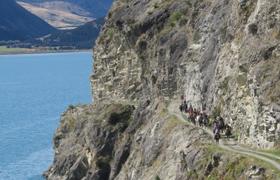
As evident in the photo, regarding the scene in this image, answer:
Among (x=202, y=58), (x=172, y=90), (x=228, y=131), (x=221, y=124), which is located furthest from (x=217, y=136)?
(x=172, y=90)

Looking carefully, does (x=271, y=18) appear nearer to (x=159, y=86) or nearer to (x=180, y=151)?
(x=180, y=151)

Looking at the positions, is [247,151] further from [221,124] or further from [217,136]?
[221,124]

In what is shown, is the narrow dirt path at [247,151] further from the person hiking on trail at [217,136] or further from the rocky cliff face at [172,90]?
the rocky cliff face at [172,90]

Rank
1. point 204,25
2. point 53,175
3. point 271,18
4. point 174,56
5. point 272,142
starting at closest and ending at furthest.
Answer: point 272,142 < point 271,18 < point 204,25 < point 174,56 < point 53,175

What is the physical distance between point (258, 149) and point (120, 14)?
47.3 m

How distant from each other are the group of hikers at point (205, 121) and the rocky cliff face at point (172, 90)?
0.66 meters

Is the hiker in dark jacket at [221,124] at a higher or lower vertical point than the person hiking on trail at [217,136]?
higher

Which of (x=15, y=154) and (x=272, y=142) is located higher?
(x=272, y=142)

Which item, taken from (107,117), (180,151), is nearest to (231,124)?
(180,151)

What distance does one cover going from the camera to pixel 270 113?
4231 cm

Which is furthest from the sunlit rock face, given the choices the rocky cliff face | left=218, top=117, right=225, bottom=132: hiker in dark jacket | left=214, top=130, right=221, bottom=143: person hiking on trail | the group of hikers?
left=214, top=130, right=221, bottom=143: person hiking on trail

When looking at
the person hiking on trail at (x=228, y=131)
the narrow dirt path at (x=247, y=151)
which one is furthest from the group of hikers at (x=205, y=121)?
the narrow dirt path at (x=247, y=151)

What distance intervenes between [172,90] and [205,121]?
18471 mm

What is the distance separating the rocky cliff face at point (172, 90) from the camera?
4484 centimetres
